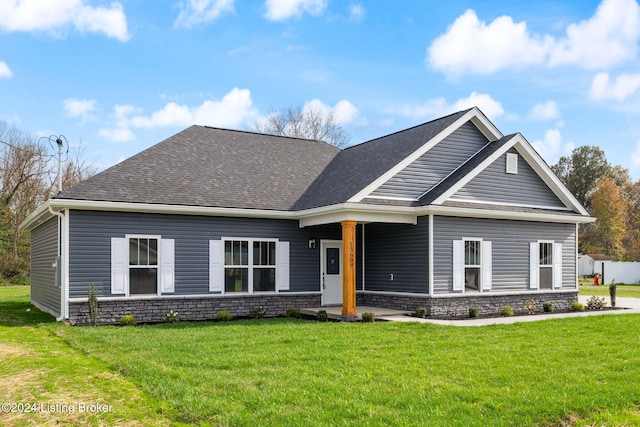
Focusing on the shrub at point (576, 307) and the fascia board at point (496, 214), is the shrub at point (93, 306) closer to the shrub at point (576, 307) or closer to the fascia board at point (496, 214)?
the fascia board at point (496, 214)

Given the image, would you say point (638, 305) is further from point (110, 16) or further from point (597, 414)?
point (110, 16)

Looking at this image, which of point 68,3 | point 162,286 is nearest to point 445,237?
point 162,286

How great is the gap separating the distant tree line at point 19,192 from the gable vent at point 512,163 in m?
28.5

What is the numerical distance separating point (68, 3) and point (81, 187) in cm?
537

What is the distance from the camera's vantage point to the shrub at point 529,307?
1727 centimetres

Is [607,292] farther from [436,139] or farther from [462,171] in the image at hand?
[436,139]

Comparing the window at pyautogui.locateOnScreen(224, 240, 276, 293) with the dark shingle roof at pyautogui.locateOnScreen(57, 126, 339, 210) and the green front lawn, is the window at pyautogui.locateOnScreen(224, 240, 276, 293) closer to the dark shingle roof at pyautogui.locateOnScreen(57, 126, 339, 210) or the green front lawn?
the dark shingle roof at pyautogui.locateOnScreen(57, 126, 339, 210)

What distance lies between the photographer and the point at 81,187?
14.7 metres

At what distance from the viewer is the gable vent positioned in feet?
58.1

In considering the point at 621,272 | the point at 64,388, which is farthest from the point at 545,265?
the point at 621,272

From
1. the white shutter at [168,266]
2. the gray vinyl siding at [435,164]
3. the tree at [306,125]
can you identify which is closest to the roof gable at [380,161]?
the gray vinyl siding at [435,164]

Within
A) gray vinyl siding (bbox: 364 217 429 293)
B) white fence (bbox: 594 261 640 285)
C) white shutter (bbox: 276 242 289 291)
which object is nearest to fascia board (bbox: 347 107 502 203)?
gray vinyl siding (bbox: 364 217 429 293)

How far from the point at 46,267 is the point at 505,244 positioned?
13886 mm

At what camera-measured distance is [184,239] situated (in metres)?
15.7
